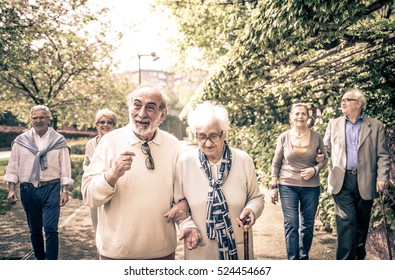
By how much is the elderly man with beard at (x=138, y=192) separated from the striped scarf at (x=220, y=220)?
129 mm

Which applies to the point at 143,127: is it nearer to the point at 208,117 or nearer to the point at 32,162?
the point at 208,117

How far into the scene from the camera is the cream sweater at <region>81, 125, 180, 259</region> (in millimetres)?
2195

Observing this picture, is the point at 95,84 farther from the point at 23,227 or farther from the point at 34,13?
the point at 23,227

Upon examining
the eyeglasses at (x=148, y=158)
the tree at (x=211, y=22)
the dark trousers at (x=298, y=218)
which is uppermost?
the tree at (x=211, y=22)

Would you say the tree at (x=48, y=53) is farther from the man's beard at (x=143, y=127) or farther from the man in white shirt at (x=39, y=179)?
the man's beard at (x=143, y=127)

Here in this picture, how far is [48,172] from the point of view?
12.7ft

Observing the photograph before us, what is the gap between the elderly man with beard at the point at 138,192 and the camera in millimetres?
2195

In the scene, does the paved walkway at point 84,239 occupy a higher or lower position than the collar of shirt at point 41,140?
lower

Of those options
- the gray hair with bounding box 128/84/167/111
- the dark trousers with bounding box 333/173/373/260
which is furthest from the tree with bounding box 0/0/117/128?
the dark trousers with bounding box 333/173/373/260

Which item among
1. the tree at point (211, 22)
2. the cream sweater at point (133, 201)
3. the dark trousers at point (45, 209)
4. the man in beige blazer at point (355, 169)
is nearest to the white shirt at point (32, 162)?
the dark trousers at point (45, 209)

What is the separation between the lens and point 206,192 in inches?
89.1

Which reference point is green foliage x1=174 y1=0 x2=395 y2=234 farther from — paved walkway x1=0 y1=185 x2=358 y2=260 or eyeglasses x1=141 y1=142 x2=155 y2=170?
eyeglasses x1=141 y1=142 x2=155 y2=170

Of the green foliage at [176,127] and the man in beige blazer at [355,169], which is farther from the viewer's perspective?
the green foliage at [176,127]
